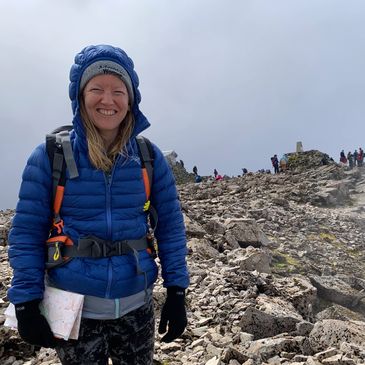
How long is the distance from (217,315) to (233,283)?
1.54 metres

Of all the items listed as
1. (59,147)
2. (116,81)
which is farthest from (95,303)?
(116,81)

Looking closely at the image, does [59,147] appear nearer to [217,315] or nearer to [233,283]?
[217,315]

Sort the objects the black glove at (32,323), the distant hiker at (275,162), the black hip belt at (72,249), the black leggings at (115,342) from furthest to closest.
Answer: the distant hiker at (275,162), the black leggings at (115,342), the black hip belt at (72,249), the black glove at (32,323)

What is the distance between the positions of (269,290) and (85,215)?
264 inches

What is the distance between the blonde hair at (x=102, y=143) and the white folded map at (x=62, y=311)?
38.5 inches

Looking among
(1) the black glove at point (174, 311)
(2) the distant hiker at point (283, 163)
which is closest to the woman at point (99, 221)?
(1) the black glove at point (174, 311)

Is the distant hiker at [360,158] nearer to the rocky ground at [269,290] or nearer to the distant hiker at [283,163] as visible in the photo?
the distant hiker at [283,163]

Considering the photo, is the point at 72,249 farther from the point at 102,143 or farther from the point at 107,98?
the point at 107,98

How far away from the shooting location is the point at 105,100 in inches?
120

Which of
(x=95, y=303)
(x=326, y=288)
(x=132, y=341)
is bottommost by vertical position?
(x=326, y=288)

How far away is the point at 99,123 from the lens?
3.11 m

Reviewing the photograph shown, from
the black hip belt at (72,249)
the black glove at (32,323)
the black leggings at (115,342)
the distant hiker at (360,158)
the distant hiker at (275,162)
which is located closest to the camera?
the black glove at (32,323)

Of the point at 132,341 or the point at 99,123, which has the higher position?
the point at 99,123

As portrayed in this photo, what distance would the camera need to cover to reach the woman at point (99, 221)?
112 inches
